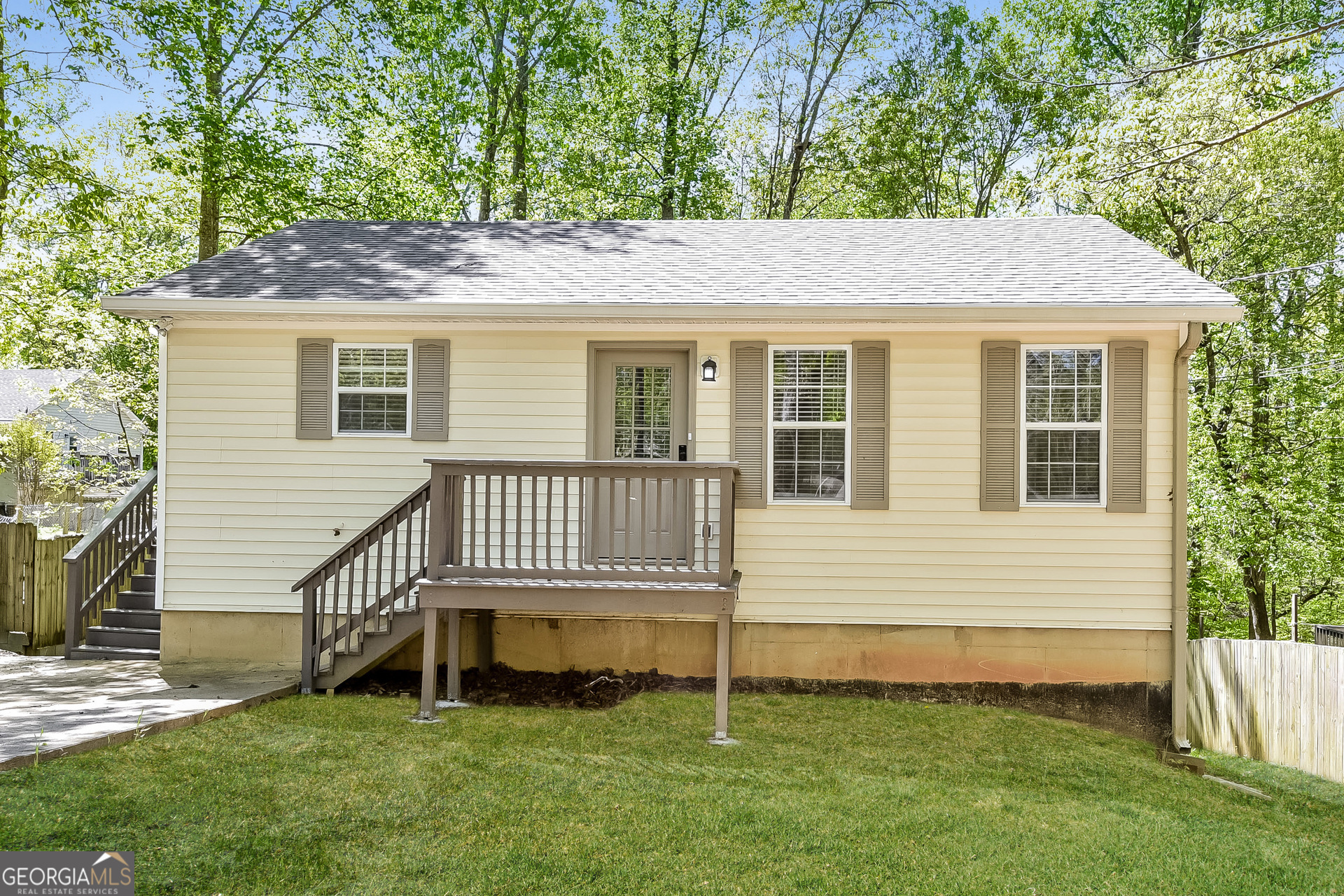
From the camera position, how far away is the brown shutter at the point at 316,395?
23.4 ft

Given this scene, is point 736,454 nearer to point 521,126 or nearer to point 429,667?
point 429,667

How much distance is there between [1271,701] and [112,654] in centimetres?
1085

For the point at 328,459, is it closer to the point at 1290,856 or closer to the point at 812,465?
the point at 812,465

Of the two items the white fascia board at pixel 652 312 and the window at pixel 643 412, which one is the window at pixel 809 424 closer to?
the white fascia board at pixel 652 312

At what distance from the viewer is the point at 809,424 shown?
6.99 metres

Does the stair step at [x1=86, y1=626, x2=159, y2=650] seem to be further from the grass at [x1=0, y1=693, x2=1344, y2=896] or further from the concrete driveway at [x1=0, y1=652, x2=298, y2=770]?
the grass at [x1=0, y1=693, x2=1344, y2=896]

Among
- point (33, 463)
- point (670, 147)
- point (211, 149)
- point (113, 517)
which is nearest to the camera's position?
point (113, 517)

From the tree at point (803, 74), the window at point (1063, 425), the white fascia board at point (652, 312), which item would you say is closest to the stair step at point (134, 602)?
the white fascia board at point (652, 312)

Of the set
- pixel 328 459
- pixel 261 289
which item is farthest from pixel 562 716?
pixel 261 289

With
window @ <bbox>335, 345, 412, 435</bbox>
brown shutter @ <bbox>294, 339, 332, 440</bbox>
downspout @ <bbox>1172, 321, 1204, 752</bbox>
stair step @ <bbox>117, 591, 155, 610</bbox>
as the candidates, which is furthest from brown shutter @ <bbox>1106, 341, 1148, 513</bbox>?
stair step @ <bbox>117, 591, 155, 610</bbox>

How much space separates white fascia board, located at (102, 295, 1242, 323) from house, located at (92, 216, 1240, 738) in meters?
0.03

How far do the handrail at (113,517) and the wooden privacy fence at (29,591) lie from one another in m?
0.55

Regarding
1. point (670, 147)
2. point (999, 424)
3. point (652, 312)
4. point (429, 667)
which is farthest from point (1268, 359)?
point (429, 667)

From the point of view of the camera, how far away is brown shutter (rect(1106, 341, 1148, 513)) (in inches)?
265
